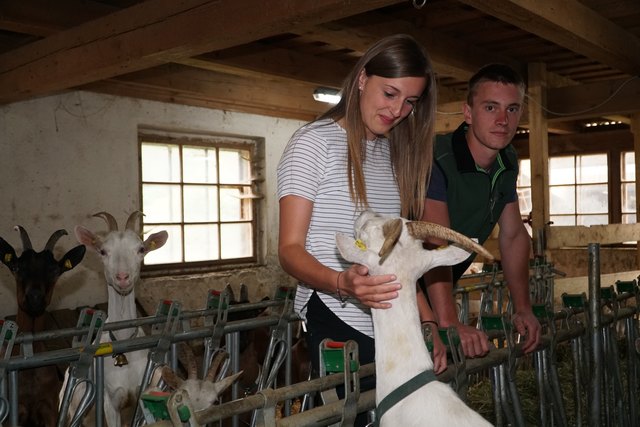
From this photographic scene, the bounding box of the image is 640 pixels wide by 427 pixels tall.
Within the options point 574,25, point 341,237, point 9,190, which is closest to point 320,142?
point 341,237

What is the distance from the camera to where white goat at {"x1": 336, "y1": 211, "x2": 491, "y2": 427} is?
5.79ft

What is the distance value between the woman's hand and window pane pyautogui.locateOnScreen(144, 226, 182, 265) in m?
5.94

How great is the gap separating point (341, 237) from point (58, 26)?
372 cm

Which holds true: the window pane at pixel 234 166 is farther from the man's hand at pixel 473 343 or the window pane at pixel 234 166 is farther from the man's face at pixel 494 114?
the man's hand at pixel 473 343

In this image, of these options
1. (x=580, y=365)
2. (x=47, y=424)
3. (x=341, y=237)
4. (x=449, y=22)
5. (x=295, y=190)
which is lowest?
(x=47, y=424)

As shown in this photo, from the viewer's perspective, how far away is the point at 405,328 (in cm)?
184

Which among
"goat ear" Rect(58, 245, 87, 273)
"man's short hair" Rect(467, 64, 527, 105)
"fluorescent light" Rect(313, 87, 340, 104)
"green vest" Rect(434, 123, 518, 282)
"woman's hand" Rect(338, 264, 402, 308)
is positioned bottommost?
"goat ear" Rect(58, 245, 87, 273)

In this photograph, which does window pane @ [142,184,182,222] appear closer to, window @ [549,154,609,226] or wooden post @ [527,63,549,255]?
wooden post @ [527,63,549,255]

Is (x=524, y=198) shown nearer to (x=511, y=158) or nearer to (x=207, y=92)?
(x=207, y=92)

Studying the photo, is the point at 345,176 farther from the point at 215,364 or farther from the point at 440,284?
the point at 215,364

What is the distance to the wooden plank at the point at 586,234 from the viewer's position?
6141 millimetres

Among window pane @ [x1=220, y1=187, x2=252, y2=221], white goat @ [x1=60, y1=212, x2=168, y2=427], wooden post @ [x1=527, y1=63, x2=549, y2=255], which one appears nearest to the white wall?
window pane @ [x1=220, y1=187, x2=252, y2=221]

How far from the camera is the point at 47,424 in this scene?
3934 mm

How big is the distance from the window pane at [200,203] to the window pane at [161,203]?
0.12 metres
